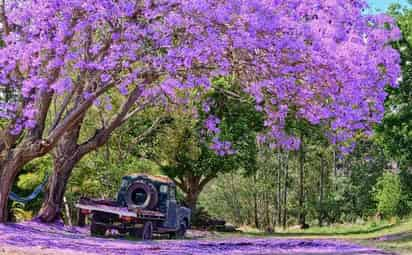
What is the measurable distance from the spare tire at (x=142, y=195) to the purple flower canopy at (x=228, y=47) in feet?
23.8

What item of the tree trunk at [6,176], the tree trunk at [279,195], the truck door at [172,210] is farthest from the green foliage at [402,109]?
the tree trunk at [279,195]

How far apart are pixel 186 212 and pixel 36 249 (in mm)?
12487

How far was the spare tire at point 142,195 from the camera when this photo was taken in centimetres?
2212

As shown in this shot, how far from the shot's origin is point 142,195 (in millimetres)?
22547

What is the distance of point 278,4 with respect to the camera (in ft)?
43.8

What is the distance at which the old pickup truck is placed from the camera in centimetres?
2017

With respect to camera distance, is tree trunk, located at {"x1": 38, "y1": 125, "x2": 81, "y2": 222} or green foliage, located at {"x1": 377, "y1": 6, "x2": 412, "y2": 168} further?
green foliage, located at {"x1": 377, "y1": 6, "x2": 412, "y2": 168}

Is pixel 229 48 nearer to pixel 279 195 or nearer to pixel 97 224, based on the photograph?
pixel 97 224

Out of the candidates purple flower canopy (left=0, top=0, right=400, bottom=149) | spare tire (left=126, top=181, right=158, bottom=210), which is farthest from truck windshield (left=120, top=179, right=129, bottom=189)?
purple flower canopy (left=0, top=0, right=400, bottom=149)

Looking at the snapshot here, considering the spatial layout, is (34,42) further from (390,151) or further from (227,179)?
(227,179)

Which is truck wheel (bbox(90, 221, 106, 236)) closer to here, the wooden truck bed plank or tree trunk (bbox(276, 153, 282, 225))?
the wooden truck bed plank

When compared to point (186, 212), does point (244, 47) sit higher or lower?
higher

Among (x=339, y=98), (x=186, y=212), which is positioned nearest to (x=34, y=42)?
(x=339, y=98)

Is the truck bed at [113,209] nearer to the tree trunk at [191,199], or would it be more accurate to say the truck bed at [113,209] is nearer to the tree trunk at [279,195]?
the tree trunk at [191,199]
